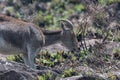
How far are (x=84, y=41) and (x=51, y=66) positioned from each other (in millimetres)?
1917

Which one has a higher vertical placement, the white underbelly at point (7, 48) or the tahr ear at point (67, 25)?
the tahr ear at point (67, 25)

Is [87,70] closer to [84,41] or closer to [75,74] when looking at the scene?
[75,74]

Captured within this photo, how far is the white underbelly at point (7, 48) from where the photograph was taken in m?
19.2

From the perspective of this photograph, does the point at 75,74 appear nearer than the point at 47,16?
Yes

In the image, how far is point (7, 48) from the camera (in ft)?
63.5

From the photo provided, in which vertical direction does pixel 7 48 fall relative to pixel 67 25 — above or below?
below

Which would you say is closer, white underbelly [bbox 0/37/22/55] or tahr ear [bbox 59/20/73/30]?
white underbelly [bbox 0/37/22/55]

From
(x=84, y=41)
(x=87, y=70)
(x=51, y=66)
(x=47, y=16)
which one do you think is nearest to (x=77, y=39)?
(x=84, y=41)

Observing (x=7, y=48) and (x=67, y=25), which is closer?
(x=7, y=48)

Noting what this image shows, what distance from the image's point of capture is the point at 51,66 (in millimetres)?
21047

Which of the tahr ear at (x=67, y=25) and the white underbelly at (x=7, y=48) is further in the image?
the tahr ear at (x=67, y=25)

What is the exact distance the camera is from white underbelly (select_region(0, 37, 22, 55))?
19.2 m

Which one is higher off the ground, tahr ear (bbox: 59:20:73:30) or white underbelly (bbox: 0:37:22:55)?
tahr ear (bbox: 59:20:73:30)

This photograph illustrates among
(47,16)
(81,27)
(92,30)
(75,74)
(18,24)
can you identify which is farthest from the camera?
(47,16)
